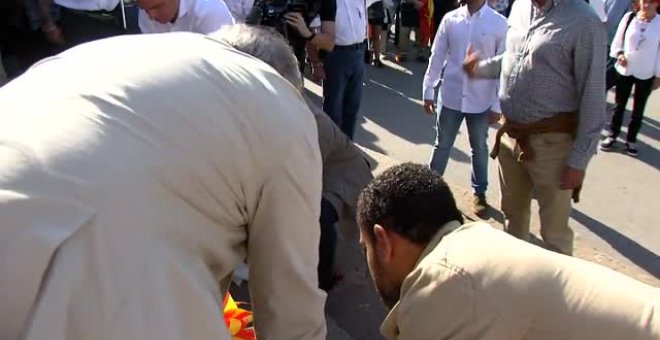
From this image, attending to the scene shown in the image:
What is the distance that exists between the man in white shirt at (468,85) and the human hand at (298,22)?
0.79 meters

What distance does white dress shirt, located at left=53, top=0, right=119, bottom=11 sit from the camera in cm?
554

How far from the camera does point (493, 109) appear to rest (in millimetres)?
4410

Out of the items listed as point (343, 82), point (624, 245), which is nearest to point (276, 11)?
point (343, 82)

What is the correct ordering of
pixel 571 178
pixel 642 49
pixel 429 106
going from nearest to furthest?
pixel 571 178, pixel 429 106, pixel 642 49

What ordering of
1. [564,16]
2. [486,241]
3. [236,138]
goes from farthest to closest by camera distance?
1. [564,16]
2. [486,241]
3. [236,138]

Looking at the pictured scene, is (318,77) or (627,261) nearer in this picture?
(627,261)

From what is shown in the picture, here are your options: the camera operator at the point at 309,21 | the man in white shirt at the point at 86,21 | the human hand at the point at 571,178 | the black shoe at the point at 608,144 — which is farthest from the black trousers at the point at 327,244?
the black shoe at the point at 608,144

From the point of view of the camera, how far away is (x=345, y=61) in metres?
4.95

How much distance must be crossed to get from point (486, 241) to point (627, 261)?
2658 millimetres

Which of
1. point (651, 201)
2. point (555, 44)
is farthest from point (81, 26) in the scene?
point (651, 201)

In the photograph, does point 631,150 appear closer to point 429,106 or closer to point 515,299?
point 429,106

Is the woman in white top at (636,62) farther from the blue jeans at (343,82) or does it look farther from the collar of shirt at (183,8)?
the collar of shirt at (183,8)

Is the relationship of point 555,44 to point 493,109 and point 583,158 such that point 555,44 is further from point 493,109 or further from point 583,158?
point 493,109

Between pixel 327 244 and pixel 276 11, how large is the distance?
5.36 feet
